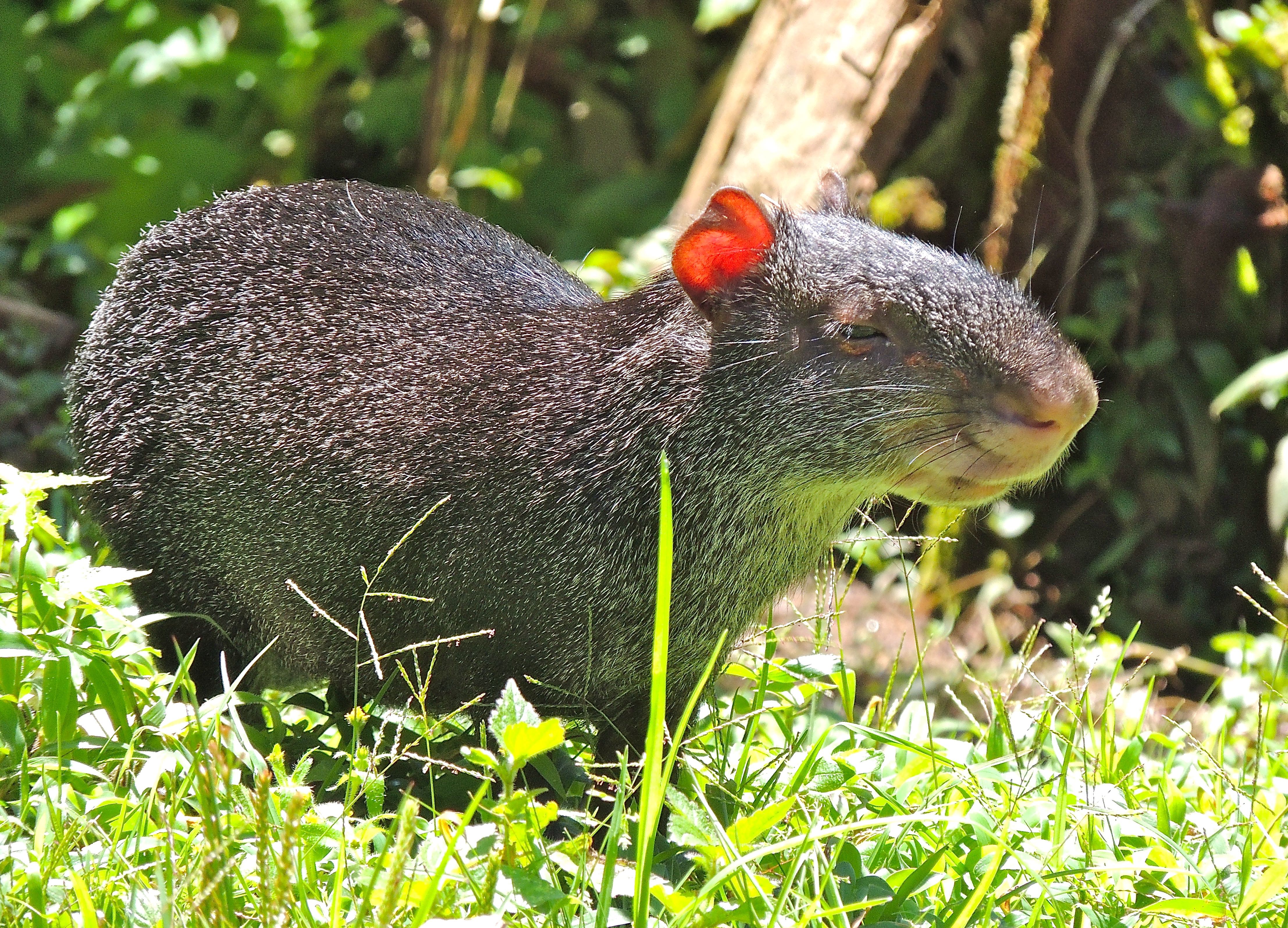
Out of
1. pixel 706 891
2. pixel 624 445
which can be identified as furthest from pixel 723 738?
pixel 706 891

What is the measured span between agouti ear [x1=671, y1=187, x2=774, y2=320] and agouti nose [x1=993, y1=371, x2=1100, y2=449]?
2.05 ft

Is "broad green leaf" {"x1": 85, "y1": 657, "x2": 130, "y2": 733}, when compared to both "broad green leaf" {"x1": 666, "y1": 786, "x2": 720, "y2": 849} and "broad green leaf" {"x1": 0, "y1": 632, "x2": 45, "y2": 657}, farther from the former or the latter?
"broad green leaf" {"x1": 666, "y1": 786, "x2": 720, "y2": 849}

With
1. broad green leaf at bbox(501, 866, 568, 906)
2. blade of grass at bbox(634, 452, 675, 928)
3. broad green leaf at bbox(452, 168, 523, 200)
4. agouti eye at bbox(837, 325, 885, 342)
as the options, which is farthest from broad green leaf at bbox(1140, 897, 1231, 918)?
broad green leaf at bbox(452, 168, 523, 200)

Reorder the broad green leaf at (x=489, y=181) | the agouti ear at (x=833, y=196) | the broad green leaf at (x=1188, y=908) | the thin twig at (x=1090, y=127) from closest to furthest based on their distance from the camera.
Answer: the broad green leaf at (x=1188, y=908) → the agouti ear at (x=833, y=196) → the thin twig at (x=1090, y=127) → the broad green leaf at (x=489, y=181)

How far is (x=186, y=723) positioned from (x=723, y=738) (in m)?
1.17

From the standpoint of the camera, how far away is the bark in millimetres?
5531

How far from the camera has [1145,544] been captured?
18.7 feet

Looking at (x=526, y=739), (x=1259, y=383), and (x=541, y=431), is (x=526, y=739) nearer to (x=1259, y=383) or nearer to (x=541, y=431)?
(x=541, y=431)

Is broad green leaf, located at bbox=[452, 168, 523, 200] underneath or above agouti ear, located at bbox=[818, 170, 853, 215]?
underneath

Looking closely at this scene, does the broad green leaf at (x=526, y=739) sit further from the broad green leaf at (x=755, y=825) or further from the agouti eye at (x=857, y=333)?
the agouti eye at (x=857, y=333)

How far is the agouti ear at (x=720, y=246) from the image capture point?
294 cm

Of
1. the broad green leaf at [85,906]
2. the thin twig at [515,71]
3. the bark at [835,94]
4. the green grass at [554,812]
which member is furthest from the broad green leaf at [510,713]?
the thin twig at [515,71]

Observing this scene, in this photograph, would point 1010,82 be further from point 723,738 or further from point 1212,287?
point 723,738

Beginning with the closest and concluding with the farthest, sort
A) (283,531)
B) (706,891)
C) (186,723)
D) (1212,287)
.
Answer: (706,891)
(186,723)
(283,531)
(1212,287)
